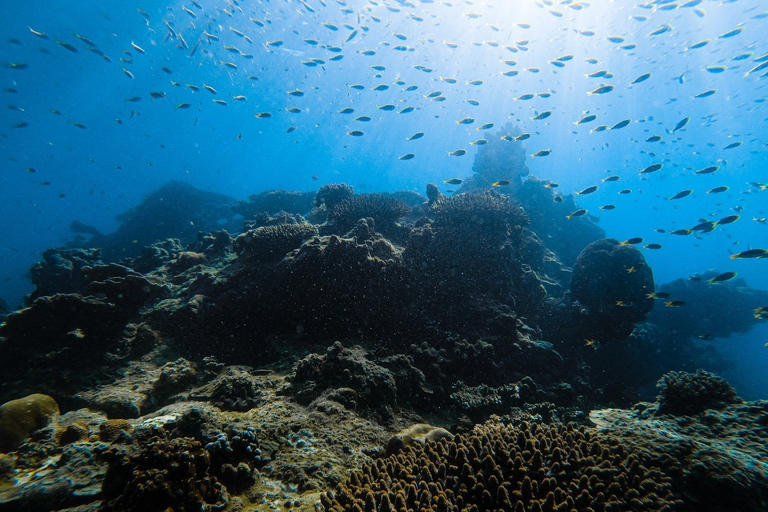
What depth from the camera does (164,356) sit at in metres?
6.31

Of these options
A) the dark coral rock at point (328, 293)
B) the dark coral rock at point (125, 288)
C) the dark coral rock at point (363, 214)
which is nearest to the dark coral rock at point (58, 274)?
the dark coral rock at point (125, 288)

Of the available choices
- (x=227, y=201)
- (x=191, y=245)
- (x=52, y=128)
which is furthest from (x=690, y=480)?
(x=52, y=128)

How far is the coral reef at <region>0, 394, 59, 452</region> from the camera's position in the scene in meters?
3.66

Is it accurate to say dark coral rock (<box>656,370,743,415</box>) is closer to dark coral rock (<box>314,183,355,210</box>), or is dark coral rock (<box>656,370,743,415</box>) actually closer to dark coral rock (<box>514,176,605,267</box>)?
dark coral rock (<box>314,183,355,210</box>)

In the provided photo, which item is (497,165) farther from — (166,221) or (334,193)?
(166,221)

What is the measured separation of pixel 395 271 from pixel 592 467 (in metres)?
5.26

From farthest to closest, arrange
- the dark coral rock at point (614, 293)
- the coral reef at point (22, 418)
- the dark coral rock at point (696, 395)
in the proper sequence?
the dark coral rock at point (614, 293) → the dark coral rock at point (696, 395) → the coral reef at point (22, 418)

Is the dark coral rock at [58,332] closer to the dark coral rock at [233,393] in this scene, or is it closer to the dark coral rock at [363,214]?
the dark coral rock at [233,393]

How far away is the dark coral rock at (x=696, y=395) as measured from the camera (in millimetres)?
4746

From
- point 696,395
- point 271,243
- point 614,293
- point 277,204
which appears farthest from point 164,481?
point 277,204

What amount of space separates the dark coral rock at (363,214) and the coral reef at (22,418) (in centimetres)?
718

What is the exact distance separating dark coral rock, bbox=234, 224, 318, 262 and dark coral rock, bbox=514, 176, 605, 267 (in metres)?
15.9

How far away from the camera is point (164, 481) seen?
7.95 feet

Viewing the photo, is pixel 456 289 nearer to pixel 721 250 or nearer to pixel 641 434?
pixel 641 434
